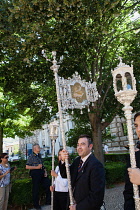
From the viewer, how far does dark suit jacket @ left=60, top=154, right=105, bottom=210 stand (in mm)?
2984

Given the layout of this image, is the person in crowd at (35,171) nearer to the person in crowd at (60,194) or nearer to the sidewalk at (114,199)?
the sidewalk at (114,199)

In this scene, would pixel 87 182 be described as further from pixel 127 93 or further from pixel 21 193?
pixel 21 193

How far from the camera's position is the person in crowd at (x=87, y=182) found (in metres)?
2.99

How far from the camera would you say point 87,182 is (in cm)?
317

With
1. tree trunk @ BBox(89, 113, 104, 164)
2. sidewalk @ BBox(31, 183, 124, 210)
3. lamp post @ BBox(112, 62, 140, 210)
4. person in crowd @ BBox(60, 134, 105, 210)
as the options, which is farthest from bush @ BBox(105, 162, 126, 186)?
lamp post @ BBox(112, 62, 140, 210)

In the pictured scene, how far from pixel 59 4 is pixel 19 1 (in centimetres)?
129

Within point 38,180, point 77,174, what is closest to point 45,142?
point 38,180

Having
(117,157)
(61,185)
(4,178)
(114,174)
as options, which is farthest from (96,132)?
(117,157)

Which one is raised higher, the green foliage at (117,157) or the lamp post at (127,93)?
the lamp post at (127,93)

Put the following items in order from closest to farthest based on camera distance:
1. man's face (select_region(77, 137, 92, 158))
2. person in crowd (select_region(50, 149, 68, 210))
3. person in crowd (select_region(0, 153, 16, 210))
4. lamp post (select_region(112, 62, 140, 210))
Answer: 1. lamp post (select_region(112, 62, 140, 210))
2. man's face (select_region(77, 137, 92, 158))
3. person in crowd (select_region(50, 149, 68, 210))
4. person in crowd (select_region(0, 153, 16, 210))

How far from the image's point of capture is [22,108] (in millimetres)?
11367

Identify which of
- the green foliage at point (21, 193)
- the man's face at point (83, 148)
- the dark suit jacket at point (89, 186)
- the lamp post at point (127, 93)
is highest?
the lamp post at point (127, 93)

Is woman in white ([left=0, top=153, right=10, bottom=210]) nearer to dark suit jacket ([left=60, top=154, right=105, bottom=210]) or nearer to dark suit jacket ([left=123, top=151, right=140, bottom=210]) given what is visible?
dark suit jacket ([left=60, top=154, right=105, bottom=210])

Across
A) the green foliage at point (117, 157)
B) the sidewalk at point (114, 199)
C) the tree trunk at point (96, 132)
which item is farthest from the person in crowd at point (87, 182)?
the green foliage at point (117, 157)
